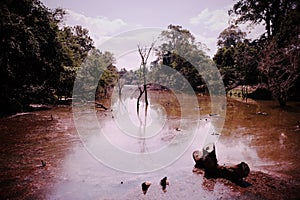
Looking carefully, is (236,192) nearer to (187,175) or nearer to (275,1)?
(187,175)

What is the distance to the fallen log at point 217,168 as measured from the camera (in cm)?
551

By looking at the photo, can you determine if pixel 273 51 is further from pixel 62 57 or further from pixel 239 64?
pixel 62 57

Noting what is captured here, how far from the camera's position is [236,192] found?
5.00 metres

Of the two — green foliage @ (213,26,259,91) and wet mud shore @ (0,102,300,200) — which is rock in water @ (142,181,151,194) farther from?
green foliage @ (213,26,259,91)

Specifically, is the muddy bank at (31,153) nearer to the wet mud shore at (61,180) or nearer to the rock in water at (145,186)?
the wet mud shore at (61,180)

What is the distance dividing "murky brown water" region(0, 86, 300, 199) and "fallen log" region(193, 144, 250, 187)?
25 cm

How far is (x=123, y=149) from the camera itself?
8672mm

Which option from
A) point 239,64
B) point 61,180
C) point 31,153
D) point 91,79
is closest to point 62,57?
point 91,79

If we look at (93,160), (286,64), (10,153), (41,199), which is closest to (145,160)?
(93,160)

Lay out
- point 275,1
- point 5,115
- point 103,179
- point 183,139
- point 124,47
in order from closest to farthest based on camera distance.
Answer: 1. point 103,179
2. point 183,139
3. point 5,115
4. point 124,47
5. point 275,1

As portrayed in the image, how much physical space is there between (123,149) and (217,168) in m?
3.94

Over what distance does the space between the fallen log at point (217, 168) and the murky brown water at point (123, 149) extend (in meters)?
0.25

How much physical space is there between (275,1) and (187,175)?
87.4ft

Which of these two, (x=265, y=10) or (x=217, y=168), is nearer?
(x=217, y=168)
